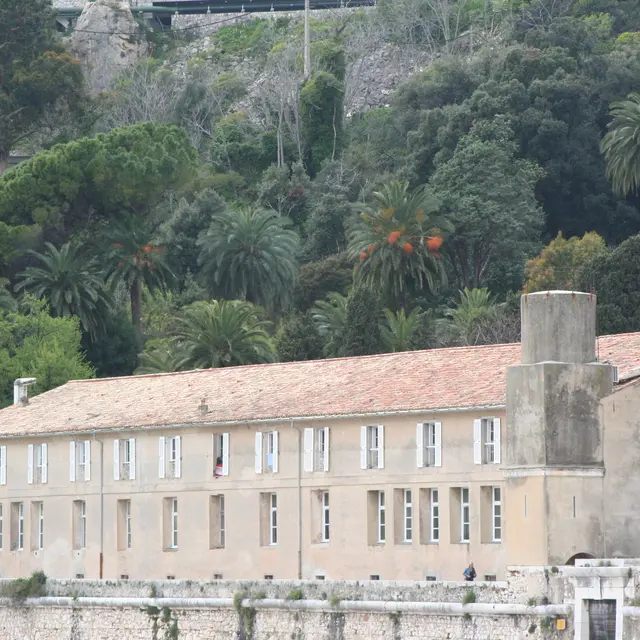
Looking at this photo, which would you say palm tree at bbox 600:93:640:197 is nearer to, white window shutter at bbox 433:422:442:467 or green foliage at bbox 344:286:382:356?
green foliage at bbox 344:286:382:356

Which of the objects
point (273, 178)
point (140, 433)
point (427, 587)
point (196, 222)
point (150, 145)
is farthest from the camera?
point (273, 178)

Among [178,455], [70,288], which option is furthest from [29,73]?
[178,455]

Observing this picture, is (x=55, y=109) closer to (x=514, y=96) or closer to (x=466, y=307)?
(x=514, y=96)

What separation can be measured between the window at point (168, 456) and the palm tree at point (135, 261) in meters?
40.7

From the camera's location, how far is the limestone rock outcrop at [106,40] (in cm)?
16800

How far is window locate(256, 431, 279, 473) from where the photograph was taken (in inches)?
2291

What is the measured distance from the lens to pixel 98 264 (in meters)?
103

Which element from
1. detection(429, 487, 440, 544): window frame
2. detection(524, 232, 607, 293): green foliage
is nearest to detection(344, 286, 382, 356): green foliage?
detection(524, 232, 607, 293): green foliage

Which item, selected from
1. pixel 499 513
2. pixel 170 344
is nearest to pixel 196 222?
pixel 170 344

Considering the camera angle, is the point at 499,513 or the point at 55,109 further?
the point at 55,109

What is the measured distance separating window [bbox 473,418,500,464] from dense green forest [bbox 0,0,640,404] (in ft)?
106

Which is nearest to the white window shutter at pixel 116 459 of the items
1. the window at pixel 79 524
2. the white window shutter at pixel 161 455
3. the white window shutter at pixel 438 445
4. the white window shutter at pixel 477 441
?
the white window shutter at pixel 161 455

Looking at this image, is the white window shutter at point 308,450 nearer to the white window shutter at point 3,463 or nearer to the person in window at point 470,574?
the person in window at point 470,574

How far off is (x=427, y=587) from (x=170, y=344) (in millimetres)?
44624
